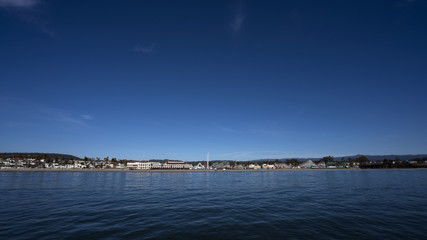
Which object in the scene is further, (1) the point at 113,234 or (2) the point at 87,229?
(2) the point at 87,229

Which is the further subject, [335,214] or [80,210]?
[80,210]

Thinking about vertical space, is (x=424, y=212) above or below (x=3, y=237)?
below

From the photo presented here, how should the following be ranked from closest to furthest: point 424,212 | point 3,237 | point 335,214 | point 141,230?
point 3,237
point 141,230
point 335,214
point 424,212

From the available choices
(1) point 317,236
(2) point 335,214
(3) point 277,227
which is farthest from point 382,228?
(3) point 277,227

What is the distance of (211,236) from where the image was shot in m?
12.6

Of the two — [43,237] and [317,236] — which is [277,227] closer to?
[317,236]

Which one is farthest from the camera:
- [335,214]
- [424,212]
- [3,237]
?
[424,212]

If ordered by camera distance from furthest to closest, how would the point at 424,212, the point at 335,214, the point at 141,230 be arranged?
the point at 424,212
the point at 335,214
the point at 141,230

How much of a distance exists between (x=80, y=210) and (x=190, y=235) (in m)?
15.2

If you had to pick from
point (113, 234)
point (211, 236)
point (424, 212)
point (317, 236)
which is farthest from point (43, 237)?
point (424, 212)

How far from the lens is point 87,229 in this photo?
14008mm

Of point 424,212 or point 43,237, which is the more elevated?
point 43,237

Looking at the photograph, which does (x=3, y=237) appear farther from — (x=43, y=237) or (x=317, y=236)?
(x=317, y=236)

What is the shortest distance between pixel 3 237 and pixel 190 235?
12.4m
